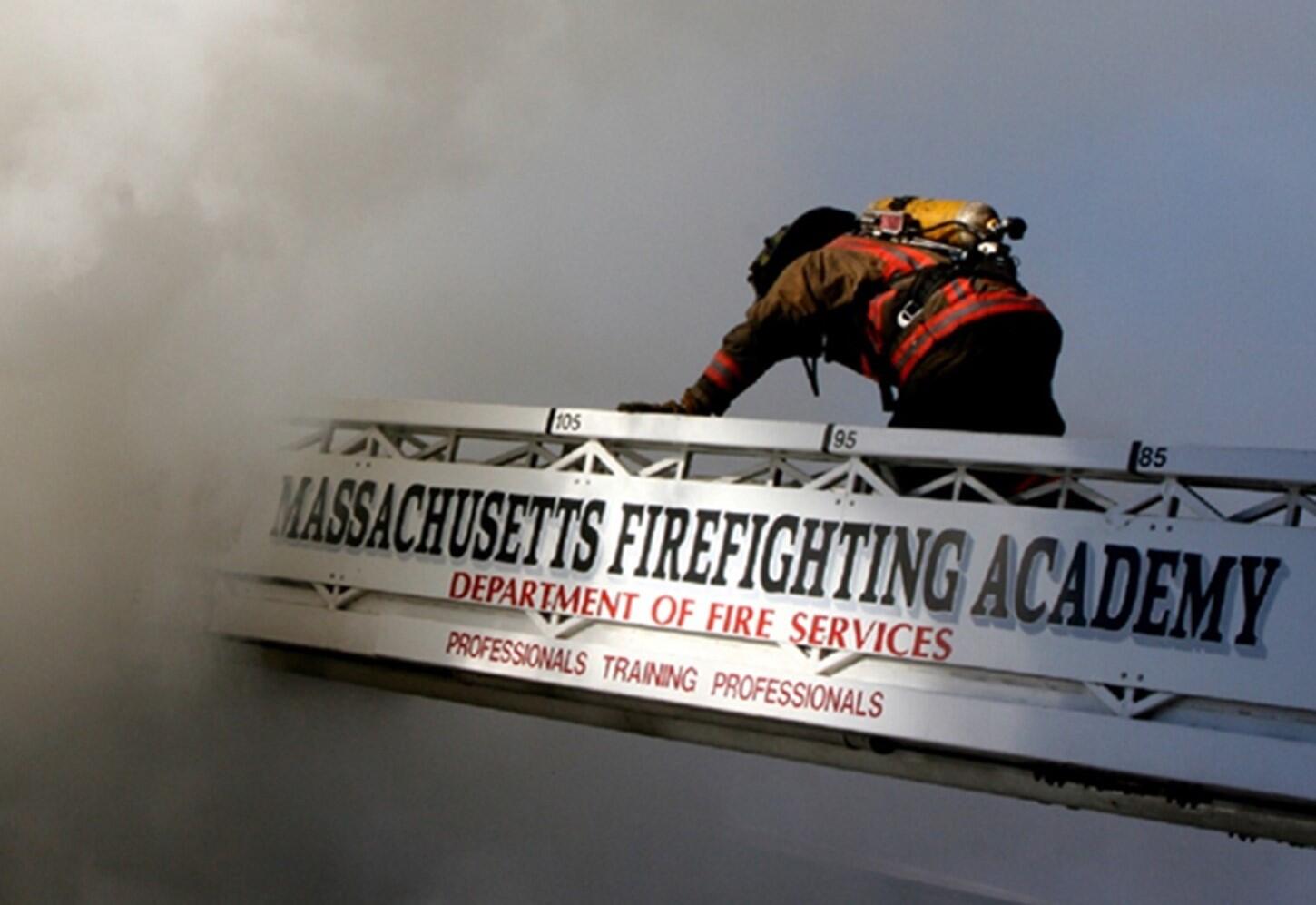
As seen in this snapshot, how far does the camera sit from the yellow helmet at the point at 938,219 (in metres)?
6.11

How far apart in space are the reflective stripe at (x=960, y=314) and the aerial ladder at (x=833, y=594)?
1.46 ft

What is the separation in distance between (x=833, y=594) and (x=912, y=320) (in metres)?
1.16

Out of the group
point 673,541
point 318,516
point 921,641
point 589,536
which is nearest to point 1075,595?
point 921,641

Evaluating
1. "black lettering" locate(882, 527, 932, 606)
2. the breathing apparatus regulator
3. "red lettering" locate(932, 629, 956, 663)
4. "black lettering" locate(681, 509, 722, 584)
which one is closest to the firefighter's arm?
the breathing apparatus regulator

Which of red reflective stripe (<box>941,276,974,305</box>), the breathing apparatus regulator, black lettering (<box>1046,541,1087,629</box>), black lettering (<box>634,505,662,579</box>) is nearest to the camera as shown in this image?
black lettering (<box>1046,541,1087,629</box>)

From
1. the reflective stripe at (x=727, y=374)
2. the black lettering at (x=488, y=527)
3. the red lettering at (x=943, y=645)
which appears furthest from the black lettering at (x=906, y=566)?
the black lettering at (x=488, y=527)

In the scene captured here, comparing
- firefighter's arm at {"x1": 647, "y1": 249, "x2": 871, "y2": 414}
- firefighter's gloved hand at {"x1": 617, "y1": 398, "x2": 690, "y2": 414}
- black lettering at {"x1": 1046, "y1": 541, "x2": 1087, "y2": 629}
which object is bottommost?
black lettering at {"x1": 1046, "y1": 541, "x2": 1087, "y2": 629}

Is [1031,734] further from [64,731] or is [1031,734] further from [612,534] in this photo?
[64,731]

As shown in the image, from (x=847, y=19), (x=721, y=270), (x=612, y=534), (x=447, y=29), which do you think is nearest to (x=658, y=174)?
(x=721, y=270)

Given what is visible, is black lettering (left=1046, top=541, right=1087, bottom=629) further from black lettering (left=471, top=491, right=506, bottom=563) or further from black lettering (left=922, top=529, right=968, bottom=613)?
black lettering (left=471, top=491, right=506, bottom=563)

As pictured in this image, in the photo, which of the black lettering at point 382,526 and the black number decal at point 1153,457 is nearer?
the black number decal at point 1153,457

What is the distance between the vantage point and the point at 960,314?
5902mm

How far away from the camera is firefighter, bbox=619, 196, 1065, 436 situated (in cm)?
590

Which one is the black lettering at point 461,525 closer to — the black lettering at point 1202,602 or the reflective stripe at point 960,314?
the reflective stripe at point 960,314
